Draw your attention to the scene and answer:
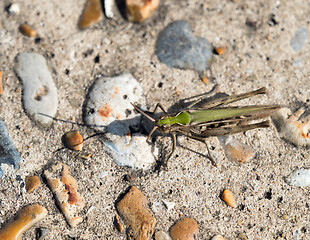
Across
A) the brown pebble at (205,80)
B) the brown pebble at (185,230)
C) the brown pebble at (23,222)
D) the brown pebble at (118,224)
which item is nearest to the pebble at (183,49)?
the brown pebble at (205,80)

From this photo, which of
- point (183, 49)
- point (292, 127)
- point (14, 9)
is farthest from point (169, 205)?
point (14, 9)

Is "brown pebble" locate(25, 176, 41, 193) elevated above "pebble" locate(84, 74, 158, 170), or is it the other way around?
"pebble" locate(84, 74, 158, 170)

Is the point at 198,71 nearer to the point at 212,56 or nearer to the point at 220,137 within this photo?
the point at 212,56

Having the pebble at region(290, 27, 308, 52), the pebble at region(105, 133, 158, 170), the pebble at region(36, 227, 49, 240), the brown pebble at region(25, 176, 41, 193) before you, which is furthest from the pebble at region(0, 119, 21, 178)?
the pebble at region(290, 27, 308, 52)

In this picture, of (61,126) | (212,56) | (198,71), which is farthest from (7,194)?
(212,56)

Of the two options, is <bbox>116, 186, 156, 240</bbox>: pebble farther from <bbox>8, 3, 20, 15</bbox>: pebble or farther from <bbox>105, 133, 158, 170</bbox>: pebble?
<bbox>8, 3, 20, 15</bbox>: pebble
